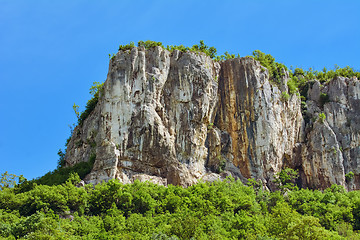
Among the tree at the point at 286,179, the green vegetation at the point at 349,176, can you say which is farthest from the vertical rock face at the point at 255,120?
the green vegetation at the point at 349,176

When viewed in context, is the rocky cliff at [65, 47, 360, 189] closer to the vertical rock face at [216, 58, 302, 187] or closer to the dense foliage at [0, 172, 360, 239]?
the vertical rock face at [216, 58, 302, 187]

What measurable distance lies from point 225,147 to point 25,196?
60.3 feet

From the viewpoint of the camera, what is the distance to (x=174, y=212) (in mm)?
38531

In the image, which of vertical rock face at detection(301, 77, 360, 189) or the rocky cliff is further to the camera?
vertical rock face at detection(301, 77, 360, 189)

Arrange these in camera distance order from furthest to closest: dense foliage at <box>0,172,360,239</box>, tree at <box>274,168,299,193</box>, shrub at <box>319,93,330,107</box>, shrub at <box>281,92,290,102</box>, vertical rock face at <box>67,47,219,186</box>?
shrub at <box>319,93,330,107</box> → shrub at <box>281,92,290,102</box> → tree at <box>274,168,299,193</box> → vertical rock face at <box>67,47,219,186</box> → dense foliage at <box>0,172,360,239</box>

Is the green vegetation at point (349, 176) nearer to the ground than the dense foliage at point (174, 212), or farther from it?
farther from it

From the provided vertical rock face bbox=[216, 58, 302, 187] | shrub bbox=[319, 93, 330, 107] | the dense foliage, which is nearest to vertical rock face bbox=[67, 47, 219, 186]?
vertical rock face bbox=[216, 58, 302, 187]

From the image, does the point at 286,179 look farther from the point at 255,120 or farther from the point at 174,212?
the point at 174,212

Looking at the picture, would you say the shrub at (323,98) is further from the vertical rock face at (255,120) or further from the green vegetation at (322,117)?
the vertical rock face at (255,120)

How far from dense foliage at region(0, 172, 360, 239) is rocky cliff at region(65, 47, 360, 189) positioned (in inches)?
101

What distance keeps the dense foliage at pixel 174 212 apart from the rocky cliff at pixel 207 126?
2576 mm

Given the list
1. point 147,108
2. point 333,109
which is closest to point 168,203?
point 147,108

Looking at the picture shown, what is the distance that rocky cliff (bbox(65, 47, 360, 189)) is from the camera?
43062mm

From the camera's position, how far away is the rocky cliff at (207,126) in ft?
141
